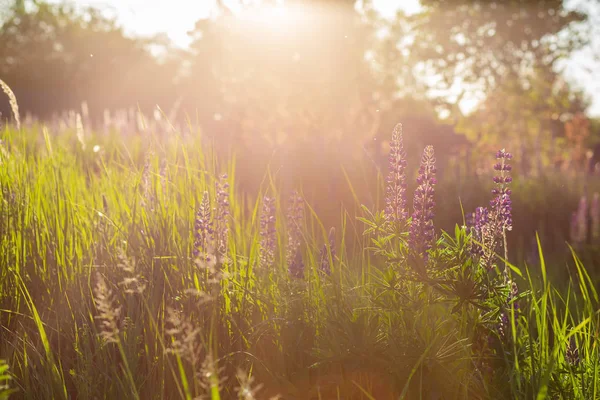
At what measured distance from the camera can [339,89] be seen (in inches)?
426

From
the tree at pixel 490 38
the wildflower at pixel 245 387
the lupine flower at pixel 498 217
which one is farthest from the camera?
the tree at pixel 490 38

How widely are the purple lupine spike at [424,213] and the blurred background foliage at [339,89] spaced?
0.13m

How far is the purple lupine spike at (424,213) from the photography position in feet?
6.12

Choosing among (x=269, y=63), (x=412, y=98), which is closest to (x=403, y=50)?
(x=412, y=98)

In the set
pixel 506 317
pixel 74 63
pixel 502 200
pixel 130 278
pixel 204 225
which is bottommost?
pixel 74 63

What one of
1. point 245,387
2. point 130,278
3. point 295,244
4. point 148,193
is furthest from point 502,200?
point 148,193

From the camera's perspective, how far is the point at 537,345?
2025mm

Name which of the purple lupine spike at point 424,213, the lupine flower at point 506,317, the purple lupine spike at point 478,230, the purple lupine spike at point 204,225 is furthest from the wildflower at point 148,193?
the lupine flower at point 506,317

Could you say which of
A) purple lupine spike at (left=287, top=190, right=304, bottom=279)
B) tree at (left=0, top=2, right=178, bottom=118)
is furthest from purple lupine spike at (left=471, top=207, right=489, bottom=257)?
tree at (left=0, top=2, right=178, bottom=118)

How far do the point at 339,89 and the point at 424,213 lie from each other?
9238mm

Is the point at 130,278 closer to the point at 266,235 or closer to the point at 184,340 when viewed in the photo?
the point at 184,340

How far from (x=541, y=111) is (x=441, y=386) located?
25608 millimetres

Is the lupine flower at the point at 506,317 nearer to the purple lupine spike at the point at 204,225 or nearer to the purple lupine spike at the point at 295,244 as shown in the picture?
the purple lupine spike at the point at 295,244

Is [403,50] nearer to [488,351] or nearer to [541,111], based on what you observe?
[541,111]
